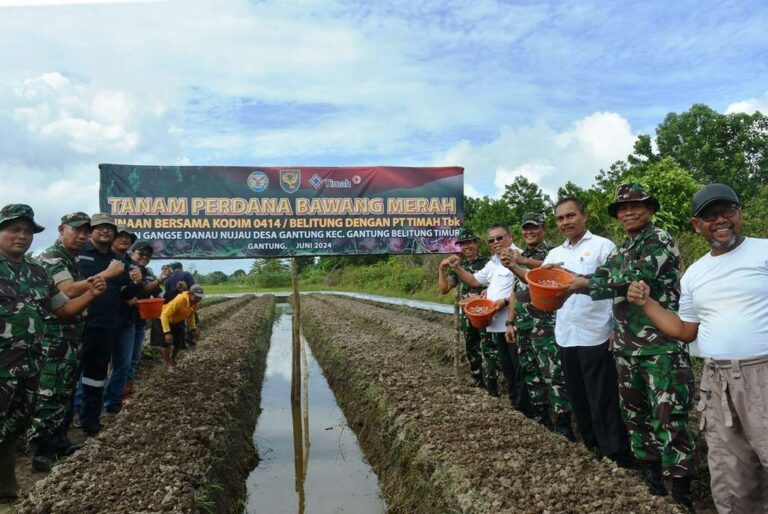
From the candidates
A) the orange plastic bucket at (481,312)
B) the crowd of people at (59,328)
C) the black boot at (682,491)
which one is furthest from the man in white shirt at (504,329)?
the crowd of people at (59,328)

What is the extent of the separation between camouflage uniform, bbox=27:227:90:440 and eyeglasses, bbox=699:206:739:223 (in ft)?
12.9

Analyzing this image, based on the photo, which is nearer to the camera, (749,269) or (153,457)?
(749,269)

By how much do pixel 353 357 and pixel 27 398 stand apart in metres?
4.99

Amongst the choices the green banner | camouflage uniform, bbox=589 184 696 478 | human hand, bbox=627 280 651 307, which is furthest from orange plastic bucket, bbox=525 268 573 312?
the green banner

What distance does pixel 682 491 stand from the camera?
3.21 metres

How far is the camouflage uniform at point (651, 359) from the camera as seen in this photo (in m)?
3.21

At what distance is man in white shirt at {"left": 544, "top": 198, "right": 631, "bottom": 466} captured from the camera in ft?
12.4

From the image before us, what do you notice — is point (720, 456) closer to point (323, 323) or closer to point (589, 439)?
point (589, 439)

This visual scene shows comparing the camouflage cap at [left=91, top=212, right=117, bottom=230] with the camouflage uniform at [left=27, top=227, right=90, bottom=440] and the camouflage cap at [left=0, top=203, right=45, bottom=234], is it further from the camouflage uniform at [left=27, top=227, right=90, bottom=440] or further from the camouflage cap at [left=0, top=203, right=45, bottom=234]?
the camouflage cap at [left=0, top=203, right=45, bottom=234]

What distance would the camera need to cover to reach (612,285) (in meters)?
3.26

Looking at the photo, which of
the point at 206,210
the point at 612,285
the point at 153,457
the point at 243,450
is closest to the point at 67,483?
the point at 153,457

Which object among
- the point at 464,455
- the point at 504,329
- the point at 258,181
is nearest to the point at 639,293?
the point at 464,455

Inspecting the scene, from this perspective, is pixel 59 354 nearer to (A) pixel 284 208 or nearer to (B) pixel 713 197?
(A) pixel 284 208

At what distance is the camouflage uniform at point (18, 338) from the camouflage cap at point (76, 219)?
63cm
